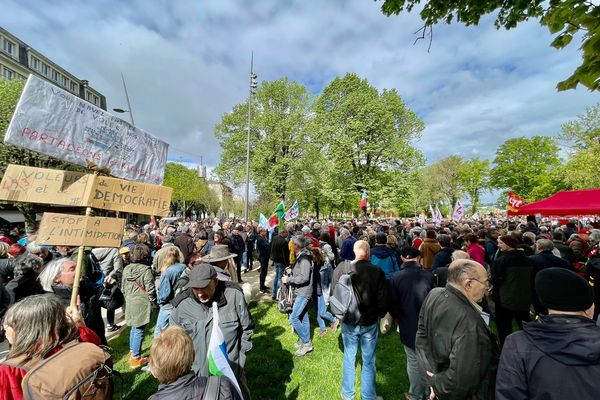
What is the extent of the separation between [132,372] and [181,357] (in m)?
4.09

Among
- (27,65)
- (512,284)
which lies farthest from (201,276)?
(27,65)

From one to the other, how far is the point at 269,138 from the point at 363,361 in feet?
83.6

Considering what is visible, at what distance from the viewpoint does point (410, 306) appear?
390cm

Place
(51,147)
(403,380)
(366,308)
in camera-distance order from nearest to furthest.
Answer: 1. (51,147)
2. (366,308)
3. (403,380)

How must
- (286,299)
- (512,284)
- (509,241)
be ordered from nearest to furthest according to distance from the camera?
1. (512,284)
2. (509,241)
3. (286,299)

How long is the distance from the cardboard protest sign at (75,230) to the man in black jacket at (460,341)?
139 inches

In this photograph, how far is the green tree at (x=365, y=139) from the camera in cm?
2631

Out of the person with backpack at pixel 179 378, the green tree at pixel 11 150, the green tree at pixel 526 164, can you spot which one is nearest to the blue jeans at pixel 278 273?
the person with backpack at pixel 179 378

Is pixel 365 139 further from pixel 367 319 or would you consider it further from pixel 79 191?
pixel 79 191

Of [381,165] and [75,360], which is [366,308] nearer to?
[75,360]

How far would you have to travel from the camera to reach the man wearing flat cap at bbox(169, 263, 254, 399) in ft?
9.25

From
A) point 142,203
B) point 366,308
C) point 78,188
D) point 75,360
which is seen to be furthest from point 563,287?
point 78,188

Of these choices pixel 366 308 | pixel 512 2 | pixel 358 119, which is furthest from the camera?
pixel 358 119

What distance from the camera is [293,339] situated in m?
6.00
